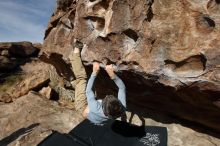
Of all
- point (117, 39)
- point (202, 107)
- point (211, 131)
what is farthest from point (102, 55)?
point (211, 131)

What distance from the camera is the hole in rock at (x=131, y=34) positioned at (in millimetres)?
6741

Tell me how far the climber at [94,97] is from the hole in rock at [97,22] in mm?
525

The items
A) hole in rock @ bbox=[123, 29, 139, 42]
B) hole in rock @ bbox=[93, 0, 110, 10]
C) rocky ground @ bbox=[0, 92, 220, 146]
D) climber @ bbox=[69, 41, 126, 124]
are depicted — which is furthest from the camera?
rocky ground @ bbox=[0, 92, 220, 146]

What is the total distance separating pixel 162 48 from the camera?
644 cm

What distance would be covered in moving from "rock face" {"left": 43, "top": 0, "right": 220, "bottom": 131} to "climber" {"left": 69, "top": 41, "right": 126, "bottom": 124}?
0.62ft

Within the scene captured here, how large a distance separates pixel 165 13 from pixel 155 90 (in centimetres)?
147

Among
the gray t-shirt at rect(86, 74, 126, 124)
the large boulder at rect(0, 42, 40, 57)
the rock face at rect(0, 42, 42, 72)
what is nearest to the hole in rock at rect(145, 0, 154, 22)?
the gray t-shirt at rect(86, 74, 126, 124)

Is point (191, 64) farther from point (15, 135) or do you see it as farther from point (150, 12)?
point (15, 135)

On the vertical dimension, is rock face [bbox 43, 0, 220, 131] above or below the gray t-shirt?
above

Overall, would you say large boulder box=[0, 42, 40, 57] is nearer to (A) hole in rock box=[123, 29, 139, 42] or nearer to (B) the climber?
(B) the climber

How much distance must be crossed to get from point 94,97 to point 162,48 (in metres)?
1.56

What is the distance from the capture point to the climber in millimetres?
6298

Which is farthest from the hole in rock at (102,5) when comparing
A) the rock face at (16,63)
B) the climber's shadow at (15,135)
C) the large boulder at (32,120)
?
the rock face at (16,63)

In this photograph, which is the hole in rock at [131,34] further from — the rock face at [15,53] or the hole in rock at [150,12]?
the rock face at [15,53]
